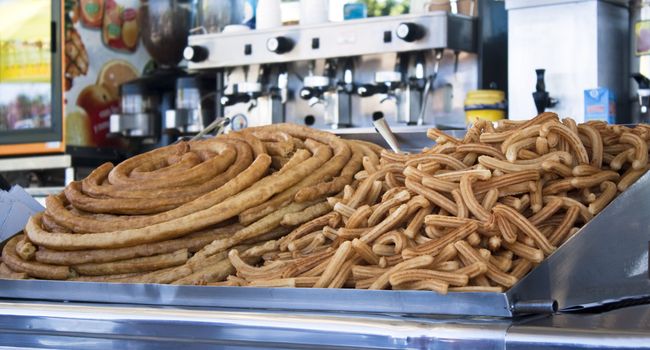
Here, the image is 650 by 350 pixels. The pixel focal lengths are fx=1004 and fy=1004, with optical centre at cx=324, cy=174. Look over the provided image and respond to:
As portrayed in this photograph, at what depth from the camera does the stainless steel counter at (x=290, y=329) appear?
113cm

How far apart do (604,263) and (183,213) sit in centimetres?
73

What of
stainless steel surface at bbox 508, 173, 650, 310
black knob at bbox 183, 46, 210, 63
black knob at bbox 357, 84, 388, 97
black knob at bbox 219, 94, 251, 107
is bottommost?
stainless steel surface at bbox 508, 173, 650, 310

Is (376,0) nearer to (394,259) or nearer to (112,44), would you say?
(112,44)

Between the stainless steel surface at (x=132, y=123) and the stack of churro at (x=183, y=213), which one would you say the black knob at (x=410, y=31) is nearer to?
the stainless steel surface at (x=132, y=123)

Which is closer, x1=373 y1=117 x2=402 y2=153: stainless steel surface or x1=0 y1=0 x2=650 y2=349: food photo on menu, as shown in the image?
x1=0 y1=0 x2=650 y2=349: food photo on menu

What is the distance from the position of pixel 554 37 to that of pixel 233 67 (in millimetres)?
1881

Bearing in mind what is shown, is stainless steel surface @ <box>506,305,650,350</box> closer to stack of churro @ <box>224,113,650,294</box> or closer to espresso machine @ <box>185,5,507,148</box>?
stack of churro @ <box>224,113,650,294</box>

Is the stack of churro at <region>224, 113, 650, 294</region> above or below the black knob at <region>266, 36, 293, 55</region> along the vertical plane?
below

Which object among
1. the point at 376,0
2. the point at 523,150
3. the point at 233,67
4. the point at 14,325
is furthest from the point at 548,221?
the point at 376,0

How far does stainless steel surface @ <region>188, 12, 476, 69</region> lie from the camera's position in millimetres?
4676

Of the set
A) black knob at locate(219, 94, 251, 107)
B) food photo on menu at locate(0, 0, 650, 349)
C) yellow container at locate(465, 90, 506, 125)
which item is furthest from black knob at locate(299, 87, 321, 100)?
food photo on menu at locate(0, 0, 650, 349)

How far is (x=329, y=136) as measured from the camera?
6.63 feet

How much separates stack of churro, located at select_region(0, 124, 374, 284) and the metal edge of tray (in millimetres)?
101

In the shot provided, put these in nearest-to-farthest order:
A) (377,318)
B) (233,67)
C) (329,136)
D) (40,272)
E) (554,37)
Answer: (377,318) < (40,272) < (329,136) < (554,37) < (233,67)
